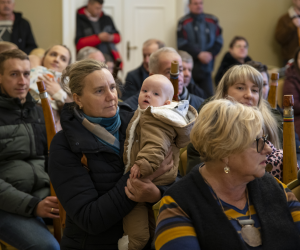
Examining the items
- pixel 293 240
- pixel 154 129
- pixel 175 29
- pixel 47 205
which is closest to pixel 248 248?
pixel 293 240

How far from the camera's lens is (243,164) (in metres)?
1.38

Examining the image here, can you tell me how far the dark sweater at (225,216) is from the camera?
1304 millimetres

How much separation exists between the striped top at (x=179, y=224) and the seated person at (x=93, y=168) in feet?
0.79

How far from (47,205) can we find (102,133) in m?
0.65

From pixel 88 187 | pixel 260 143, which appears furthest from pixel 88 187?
pixel 260 143

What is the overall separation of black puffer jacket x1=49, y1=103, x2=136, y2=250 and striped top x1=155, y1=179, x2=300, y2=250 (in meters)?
0.30

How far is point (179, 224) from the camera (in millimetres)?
1311

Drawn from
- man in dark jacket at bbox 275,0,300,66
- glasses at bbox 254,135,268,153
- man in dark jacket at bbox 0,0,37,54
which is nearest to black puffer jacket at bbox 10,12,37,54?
man in dark jacket at bbox 0,0,37,54

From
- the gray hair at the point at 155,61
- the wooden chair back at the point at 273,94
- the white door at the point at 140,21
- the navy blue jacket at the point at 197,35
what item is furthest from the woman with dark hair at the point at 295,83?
the white door at the point at 140,21

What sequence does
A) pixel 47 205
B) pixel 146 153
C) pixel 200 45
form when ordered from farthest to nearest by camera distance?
pixel 200 45 < pixel 47 205 < pixel 146 153

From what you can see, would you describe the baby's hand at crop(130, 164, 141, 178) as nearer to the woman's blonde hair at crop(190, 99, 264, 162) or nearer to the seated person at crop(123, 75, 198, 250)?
the seated person at crop(123, 75, 198, 250)

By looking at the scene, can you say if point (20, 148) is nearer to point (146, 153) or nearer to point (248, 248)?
point (146, 153)

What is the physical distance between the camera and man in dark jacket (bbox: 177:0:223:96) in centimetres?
580

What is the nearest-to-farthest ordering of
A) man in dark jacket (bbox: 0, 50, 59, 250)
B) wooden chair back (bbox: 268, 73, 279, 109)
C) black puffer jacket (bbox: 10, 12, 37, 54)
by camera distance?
1. man in dark jacket (bbox: 0, 50, 59, 250)
2. wooden chair back (bbox: 268, 73, 279, 109)
3. black puffer jacket (bbox: 10, 12, 37, 54)
